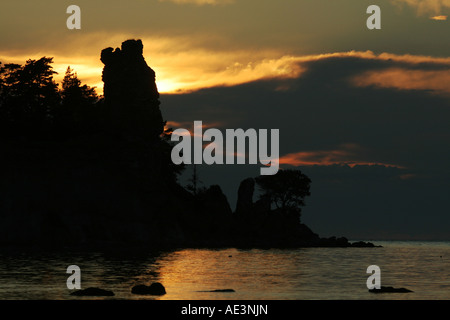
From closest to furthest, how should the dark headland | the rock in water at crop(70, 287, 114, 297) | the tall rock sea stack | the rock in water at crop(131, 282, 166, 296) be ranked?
the rock in water at crop(70, 287, 114, 297)
the rock in water at crop(131, 282, 166, 296)
the dark headland
the tall rock sea stack

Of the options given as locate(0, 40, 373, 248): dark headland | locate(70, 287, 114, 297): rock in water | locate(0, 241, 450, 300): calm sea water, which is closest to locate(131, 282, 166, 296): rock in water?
locate(0, 241, 450, 300): calm sea water

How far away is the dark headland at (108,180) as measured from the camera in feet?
373

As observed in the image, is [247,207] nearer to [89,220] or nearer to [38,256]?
[89,220]

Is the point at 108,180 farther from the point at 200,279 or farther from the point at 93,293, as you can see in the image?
the point at 93,293

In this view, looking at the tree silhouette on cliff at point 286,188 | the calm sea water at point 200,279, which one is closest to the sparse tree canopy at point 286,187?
the tree silhouette on cliff at point 286,188

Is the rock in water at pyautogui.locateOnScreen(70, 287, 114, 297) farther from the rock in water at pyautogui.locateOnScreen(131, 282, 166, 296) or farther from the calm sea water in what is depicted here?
the rock in water at pyautogui.locateOnScreen(131, 282, 166, 296)

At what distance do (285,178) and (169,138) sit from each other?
101 feet

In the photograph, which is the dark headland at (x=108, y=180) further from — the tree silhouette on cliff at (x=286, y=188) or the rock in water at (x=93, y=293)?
the rock in water at (x=93, y=293)

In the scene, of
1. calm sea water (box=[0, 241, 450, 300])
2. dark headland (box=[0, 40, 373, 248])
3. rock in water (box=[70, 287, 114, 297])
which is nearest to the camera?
rock in water (box=[70, 287, 114, 297])

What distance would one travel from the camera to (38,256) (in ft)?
303

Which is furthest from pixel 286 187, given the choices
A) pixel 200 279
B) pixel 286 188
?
pixel 200 279

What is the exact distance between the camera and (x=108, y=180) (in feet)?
407

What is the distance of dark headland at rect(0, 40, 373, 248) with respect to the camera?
114m
